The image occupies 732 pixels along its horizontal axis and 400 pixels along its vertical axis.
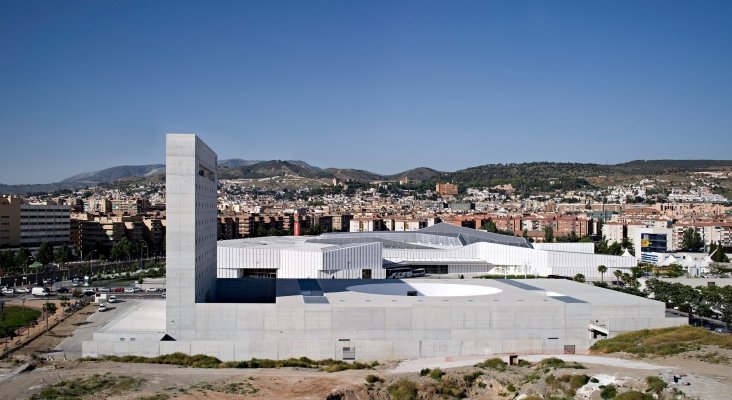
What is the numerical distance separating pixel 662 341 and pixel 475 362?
33.9 feet

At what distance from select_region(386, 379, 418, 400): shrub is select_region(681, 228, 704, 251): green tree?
101 meters

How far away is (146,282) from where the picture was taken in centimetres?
7875

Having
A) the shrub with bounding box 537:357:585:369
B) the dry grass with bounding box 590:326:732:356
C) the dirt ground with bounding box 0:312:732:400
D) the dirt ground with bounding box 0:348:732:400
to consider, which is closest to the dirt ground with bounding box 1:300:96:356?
the dirt ground with bounding box 0:312:732:400

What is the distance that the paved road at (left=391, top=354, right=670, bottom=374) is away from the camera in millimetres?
32875

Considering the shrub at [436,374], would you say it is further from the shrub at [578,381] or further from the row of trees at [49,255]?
the row of trees at [49,255]

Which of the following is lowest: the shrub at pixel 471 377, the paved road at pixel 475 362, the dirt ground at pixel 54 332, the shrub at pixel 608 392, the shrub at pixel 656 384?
the dirt ground at pixel 54 332

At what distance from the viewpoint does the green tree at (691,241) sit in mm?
117312

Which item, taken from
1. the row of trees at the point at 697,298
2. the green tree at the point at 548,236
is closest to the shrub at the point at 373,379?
the row of trees at the point at 697,298

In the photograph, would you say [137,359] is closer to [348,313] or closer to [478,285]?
[348,313]

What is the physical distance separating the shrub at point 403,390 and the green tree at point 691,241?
100674 millimetres

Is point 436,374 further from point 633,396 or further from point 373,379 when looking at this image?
point 633,396

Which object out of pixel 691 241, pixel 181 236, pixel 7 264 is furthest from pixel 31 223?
pixel 691 241

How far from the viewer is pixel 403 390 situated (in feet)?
95.3

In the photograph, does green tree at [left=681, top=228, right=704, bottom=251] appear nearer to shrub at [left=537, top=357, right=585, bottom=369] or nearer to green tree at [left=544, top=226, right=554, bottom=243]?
green tree at [left=544, top=226, right=554, bottom=243]
